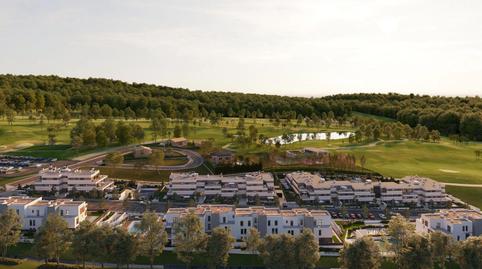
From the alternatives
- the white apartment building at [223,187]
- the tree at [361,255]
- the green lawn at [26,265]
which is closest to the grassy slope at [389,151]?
the white apartment building at [223,187]

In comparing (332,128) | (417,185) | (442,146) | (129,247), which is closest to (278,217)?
(129,247)

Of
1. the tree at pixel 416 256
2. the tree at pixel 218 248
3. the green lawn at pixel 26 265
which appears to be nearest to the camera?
the tree at pixel 416 256

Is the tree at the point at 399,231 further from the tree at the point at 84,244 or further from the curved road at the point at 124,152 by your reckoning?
the curved road at the point at 124,152

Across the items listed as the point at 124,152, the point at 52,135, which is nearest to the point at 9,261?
the point at 124,152

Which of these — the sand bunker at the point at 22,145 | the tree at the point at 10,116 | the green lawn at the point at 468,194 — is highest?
the tree at the point at 10,116

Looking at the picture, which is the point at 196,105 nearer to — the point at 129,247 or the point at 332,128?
the point at 332,128

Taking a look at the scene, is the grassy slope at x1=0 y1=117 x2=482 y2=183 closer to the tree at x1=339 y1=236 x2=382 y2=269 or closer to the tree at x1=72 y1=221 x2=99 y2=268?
the tree at x1=339 y1=236 x2=382 y2=269
